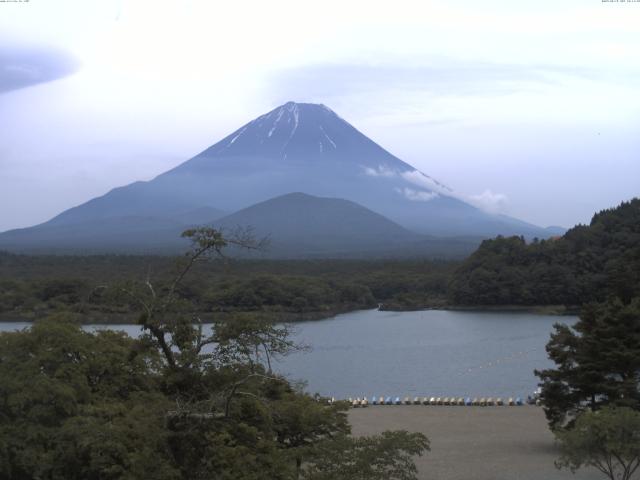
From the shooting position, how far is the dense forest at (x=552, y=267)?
144 ft

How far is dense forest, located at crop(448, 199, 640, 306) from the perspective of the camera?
44031 mm

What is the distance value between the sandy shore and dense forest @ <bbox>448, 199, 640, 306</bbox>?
25052 millimetres

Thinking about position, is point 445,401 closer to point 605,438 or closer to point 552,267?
point 605,438

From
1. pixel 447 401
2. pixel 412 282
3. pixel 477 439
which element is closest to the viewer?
pixel 477 439

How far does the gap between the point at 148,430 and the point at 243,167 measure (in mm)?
146641

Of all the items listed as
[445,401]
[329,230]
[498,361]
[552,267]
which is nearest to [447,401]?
[445,401]

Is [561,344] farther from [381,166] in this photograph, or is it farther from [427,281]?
[381,166]

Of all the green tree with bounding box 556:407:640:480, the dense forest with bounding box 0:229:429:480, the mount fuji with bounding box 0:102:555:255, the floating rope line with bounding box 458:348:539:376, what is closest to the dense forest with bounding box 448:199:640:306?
the floating rope line with bounding box 458:348:539:376

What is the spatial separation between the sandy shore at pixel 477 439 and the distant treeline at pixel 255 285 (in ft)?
45.4

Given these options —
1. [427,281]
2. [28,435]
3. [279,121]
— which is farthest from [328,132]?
[28,435]

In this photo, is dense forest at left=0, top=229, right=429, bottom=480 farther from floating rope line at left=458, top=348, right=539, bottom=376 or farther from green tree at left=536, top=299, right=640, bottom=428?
floating rope line at left=458, top=348, right=539, bottom=376

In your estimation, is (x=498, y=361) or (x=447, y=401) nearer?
(x=447, y=401)

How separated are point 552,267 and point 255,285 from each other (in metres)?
14.6

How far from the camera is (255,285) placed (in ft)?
137
